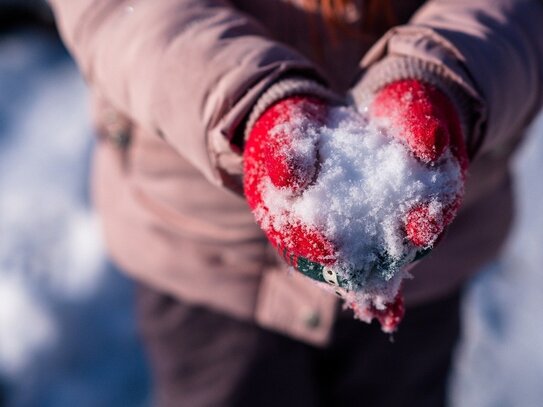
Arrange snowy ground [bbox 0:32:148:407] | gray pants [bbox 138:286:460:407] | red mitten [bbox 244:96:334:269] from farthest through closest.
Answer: snowy ground [bbox 0:32:148:407], gray pants [bbox 138:286:460:407], red mitten [bbox 244:96:334:269]

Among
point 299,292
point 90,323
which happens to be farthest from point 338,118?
point 90,323

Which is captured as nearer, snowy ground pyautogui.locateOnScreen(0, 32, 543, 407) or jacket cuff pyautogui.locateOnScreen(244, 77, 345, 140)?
jacket cuff pyautogui.locateOnScreen(244, 77, 345, 140)

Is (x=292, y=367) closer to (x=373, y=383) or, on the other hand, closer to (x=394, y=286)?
(x=373, y=383)

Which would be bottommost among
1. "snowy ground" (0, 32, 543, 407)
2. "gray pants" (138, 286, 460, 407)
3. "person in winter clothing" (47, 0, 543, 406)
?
"snowy ground" (0, 32, 543, 407)

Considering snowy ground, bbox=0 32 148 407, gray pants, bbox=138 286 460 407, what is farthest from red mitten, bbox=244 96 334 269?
snowy ground, bbox=0 32 148 407

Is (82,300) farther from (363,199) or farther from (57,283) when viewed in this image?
(363,199)

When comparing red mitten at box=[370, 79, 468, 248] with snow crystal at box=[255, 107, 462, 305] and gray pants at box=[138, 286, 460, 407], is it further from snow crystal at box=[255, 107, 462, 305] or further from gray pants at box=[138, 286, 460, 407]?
gray pants at box=[138, 286, 460, 407]

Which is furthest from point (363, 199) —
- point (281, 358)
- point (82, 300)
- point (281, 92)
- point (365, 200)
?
point (82, 300)

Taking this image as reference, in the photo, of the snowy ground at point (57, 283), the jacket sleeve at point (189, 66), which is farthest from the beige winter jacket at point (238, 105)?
the snowy ground at point (57, 283)
